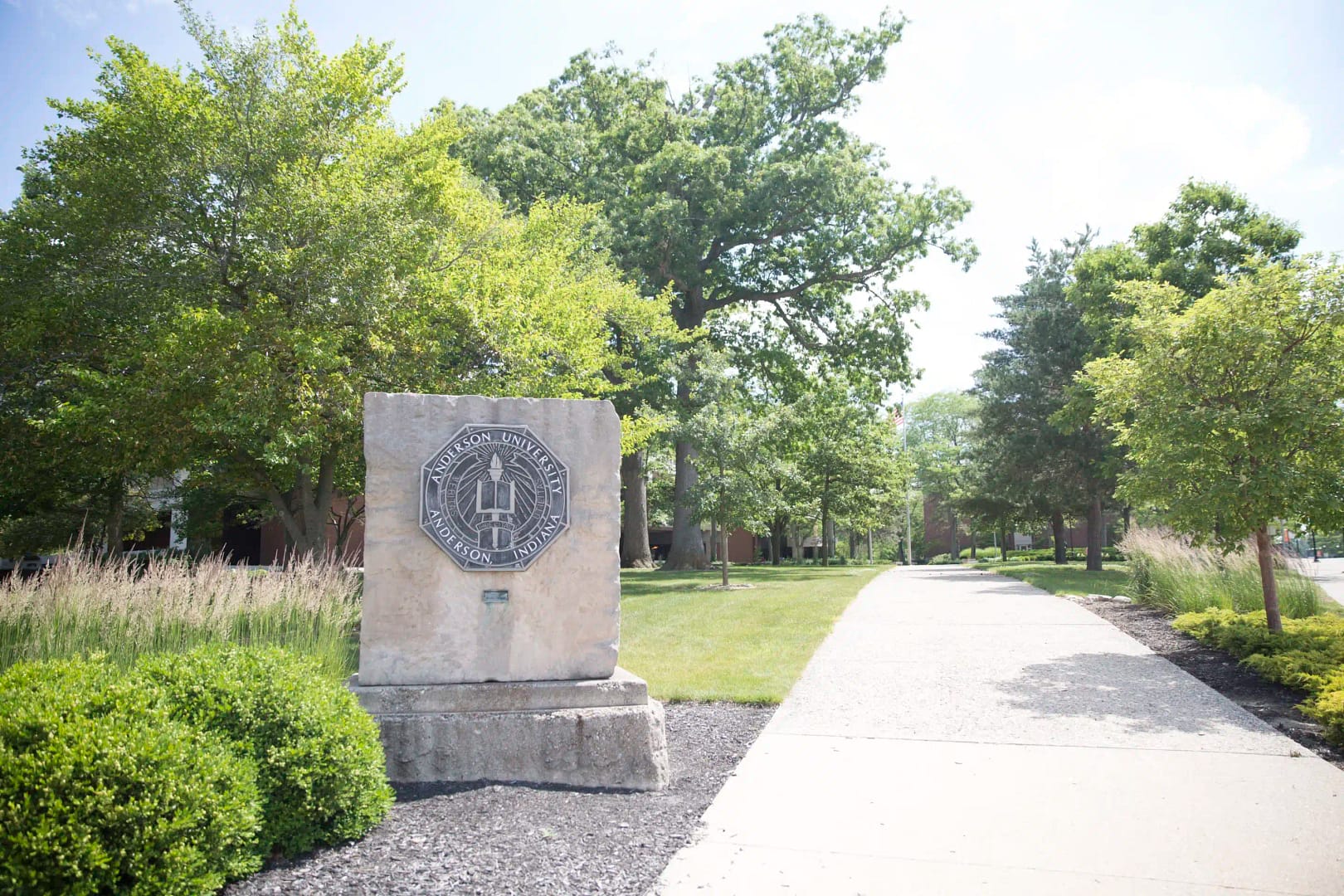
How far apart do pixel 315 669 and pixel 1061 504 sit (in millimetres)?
30263

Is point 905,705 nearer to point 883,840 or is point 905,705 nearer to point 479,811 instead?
point 883,840

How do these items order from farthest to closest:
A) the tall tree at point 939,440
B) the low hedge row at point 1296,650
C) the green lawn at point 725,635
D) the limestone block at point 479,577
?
the tall tree at point 939,440 < the green lawn at point 725,635 < the low hedge row at point 1296,650 < the limestone block at point 479,577

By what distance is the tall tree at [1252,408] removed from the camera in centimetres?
856

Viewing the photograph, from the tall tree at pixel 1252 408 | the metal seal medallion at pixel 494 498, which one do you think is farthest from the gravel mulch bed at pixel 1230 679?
the metal seal medallion at pixel 494 498

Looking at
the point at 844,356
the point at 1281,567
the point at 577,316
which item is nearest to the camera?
the point at 577,316

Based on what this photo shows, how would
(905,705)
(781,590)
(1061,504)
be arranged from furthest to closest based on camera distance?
(1061,504) → (781,590) → (905,705)

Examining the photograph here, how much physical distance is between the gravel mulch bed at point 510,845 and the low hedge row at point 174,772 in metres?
0.19

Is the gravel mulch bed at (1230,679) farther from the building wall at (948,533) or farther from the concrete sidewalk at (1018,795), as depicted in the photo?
the building wall at (948,533)

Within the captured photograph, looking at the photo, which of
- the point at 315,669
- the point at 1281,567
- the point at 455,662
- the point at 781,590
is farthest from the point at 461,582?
the point at 781,590

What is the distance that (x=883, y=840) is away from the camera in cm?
438

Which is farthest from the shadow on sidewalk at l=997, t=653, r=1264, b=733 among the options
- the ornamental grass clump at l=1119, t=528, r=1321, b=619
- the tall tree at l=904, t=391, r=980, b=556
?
the tall tree at l=904, t=391, r=980, b=556

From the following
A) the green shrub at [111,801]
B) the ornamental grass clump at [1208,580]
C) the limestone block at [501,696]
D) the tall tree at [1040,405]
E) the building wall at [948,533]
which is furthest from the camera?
the building wall at [948,533]

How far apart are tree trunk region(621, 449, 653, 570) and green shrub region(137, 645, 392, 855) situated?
26541mm

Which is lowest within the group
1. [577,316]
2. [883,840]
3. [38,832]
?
[883,840]
